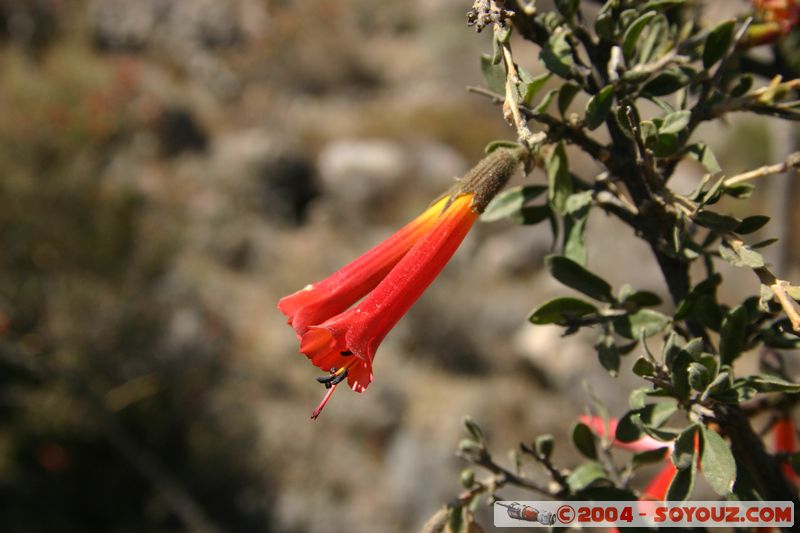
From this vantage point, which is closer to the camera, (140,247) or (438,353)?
(140,247)

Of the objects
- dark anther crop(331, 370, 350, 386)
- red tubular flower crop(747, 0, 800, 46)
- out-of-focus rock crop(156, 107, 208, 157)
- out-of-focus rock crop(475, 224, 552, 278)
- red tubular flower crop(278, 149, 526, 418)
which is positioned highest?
out-of-focus rock crop(156, 107, 208, 157)

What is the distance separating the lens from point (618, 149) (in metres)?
0.56

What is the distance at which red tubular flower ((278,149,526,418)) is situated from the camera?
1.77 feet

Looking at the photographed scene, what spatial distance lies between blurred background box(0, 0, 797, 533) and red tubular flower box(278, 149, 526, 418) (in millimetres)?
1811

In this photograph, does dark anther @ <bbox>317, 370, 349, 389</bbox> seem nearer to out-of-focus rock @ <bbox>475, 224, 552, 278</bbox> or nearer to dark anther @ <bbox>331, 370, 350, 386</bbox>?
dark anther @ <bbox>331, 370, 350, 386</bbox>

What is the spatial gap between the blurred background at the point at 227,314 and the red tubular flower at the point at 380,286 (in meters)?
1.81

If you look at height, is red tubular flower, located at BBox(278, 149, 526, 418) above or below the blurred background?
below

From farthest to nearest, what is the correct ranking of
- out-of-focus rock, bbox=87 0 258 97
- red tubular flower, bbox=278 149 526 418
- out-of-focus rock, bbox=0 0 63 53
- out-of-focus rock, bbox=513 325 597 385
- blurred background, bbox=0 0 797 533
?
out-of-focus rock, bbox=87 0 258 97 < out-of-focus rock, bbox=0 0 63 53 < out-of-focus rock, bbox=513 325 597 385 < blurred background, bbox=0 0 797 533 < red tubular flower, bbox=278 149 526 418

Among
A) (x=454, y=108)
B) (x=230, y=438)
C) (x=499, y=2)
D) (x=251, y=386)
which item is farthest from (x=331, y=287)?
(x=454, y=108)

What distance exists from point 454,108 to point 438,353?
4.75 m

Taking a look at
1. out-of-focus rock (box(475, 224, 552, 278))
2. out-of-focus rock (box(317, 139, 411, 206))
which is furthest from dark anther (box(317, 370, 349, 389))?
out-of-focus rock (box(317, 139, 411, 206))

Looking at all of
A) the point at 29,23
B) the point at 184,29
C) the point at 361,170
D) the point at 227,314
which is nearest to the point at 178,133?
the point at 361,170

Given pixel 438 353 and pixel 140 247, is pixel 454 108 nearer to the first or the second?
pixel 438 353

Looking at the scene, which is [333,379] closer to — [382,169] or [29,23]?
[382,169]
